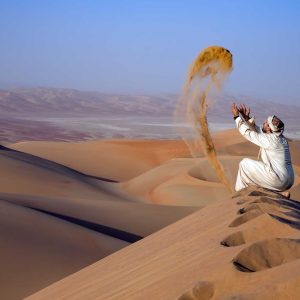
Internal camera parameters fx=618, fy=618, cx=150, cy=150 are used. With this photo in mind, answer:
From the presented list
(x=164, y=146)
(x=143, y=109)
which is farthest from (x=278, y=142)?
(x=143, y=109)

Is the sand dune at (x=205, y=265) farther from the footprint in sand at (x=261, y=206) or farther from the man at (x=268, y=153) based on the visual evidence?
the man at (x=268, y=153)

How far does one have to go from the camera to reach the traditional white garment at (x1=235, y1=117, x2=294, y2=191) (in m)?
6.79

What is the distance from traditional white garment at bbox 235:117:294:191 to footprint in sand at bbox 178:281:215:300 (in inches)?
142

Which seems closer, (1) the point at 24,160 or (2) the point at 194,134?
(2) the point at 194,134

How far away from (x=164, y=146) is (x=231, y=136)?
3.37 metres

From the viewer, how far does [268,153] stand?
6891 mm

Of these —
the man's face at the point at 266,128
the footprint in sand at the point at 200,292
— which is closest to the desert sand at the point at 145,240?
the footprint in sand at the point at 200,292

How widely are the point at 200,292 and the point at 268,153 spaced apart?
3781 mm

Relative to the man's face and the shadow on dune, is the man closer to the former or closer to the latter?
the man's face

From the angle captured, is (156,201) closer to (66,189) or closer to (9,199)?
(66,189)

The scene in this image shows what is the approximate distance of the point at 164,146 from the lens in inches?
1151

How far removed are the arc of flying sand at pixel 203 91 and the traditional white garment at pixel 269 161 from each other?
1644 mm

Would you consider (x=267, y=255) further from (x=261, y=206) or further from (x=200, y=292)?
(x=261, y=206)

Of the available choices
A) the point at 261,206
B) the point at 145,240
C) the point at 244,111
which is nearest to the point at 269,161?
the point at 244,111
